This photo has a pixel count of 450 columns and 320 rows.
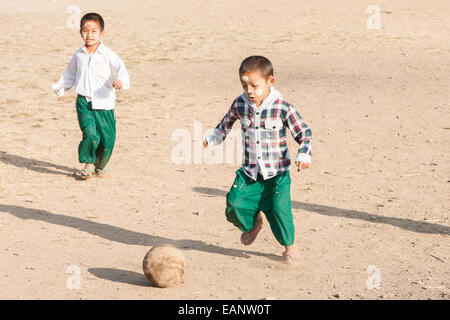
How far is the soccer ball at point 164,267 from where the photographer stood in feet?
16.8

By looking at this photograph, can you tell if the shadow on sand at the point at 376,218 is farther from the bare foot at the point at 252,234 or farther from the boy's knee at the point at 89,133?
the boy's knee at the point at 89,133

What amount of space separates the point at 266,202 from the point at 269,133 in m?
0.56

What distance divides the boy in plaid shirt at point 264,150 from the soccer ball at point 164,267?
0.72 metres

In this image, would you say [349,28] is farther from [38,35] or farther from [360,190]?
[360,190]

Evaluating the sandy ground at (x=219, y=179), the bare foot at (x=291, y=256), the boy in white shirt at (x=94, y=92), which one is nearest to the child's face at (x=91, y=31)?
the boy in white shirt at (x=94, y=92)

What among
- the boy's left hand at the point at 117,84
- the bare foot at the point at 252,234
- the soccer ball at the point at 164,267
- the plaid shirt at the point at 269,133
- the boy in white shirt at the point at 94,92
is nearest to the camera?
the soccer ball at the point at 164,267

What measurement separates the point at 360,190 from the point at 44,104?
19.0 ft

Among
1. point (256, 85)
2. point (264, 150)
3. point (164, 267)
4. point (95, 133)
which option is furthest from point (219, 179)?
point (164, 267)

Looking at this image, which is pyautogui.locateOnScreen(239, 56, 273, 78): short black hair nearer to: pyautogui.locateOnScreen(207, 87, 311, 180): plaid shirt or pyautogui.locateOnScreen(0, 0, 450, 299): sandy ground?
pyautogui.locateOnScreen(207, 87, 311, 180): plaid shirt

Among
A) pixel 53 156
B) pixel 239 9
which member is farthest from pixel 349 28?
pixel 53 156

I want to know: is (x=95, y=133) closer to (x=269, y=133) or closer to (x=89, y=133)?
(x=89, y=133)

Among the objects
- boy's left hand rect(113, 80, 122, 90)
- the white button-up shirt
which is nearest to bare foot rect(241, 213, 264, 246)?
boy's left hand rect(113, 80, 122, 90)

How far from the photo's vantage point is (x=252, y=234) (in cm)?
601

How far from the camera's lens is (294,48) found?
1653 centimetres
